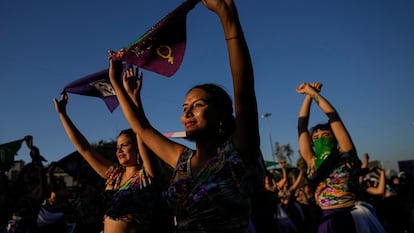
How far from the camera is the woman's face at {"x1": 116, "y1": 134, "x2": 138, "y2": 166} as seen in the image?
10.2 ft

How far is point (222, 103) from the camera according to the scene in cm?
193

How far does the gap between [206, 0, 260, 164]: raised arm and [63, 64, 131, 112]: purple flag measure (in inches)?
87.6

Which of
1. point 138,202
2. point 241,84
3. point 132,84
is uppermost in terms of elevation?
point 132,84

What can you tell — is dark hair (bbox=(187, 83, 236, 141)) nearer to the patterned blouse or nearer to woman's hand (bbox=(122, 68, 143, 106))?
woman's hand (bbox=(122, 68, 143, 106))

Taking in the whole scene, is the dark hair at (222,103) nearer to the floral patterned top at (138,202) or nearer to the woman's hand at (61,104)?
the floral patterned top at (138,202)

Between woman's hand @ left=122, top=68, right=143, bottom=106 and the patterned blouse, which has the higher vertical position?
woman's hand @ left=122, top=68, right=143, bottom=106

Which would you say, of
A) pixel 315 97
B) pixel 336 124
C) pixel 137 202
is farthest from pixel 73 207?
pixel 336 124

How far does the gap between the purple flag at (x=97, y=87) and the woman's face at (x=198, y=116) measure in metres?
1.86

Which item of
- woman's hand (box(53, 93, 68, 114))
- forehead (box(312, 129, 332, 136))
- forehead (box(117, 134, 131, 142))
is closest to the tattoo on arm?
forehead (box(312, 129, 332, 136))

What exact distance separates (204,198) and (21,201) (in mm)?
5958

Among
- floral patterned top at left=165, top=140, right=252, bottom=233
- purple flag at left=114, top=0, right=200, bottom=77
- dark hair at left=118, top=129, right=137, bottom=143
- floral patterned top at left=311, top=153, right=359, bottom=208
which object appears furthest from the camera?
floral patterned top at left=311, top=153, right=359, bottom=208

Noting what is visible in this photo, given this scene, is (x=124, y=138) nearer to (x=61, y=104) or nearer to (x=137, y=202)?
(x=137, y=202)

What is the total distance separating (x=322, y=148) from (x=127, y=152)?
2337mm

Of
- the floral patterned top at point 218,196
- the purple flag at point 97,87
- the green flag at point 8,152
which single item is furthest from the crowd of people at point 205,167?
the green flag at point 8,152
